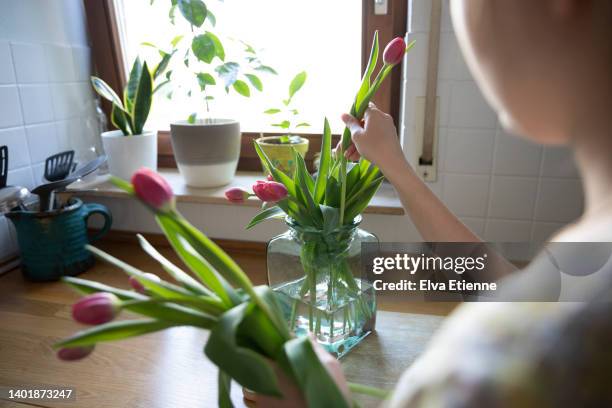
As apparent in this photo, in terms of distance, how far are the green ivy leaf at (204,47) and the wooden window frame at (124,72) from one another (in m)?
0.24

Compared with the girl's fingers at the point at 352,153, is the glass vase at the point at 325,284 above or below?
below

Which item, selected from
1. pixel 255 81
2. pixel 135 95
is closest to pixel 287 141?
pixel 255 81

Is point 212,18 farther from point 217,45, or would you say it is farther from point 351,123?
point 351,123

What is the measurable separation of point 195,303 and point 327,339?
281mm

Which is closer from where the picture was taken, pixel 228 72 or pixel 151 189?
pixel 151 189

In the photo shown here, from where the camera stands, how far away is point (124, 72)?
4.02 ft

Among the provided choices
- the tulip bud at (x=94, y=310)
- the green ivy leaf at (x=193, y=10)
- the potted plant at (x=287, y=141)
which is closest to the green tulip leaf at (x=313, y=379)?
the tulip bud at (x=94, y=310)

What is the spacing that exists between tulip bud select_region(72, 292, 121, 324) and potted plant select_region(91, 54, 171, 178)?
2.85 ft

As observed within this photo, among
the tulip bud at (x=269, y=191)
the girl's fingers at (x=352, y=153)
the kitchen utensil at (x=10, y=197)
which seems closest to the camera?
the tulip bud at (x=269, y=191)

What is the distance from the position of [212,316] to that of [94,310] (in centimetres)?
7

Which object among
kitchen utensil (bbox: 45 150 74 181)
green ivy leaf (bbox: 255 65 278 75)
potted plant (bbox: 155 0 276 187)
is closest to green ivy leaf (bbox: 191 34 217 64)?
potted plant (bbox: 155 0 276 187)

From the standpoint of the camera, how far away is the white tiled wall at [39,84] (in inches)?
38.9

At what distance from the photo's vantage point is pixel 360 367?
0.52m

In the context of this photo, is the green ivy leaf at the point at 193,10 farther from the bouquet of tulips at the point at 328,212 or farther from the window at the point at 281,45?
the bouquet of tulips at the point at 328,212
